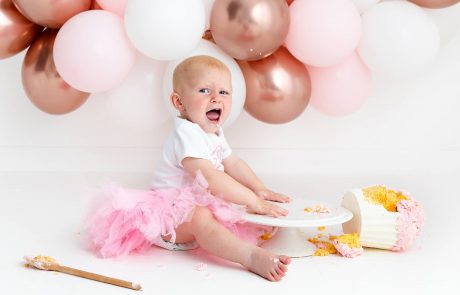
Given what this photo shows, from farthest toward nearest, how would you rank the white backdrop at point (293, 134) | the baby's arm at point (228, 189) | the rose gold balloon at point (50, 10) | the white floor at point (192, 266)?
the white backdrop at point (293, 134)
the rose gold balloon at point (50, 10)
the baby's arm at point (228, 189)
the white floor at point (192, 266)

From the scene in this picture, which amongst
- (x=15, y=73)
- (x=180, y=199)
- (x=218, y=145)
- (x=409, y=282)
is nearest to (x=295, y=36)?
(x=218, y=145)

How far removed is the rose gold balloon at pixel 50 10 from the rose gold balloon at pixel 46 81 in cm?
9

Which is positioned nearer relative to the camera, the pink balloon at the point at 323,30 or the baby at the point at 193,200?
the baby at the point at 193,200

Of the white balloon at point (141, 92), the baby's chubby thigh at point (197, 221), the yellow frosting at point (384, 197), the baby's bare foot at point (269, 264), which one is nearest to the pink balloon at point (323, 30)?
the white balloon at point (141, 92)

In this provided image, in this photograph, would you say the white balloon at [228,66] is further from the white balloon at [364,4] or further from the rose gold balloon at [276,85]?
the white balloon at [364,4]

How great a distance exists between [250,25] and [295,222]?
0.77 metres

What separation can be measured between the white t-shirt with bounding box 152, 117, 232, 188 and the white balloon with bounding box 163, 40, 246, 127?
424 mm

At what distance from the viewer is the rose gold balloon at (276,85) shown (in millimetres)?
2727

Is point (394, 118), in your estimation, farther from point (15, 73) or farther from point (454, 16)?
point (15, 73)

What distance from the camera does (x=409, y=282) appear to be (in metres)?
1.98

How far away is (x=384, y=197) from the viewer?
228 centimetres

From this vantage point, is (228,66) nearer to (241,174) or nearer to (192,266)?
(241,174)

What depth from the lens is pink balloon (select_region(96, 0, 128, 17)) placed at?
270 cm

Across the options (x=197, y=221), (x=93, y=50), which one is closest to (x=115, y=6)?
(x=93, y=50)
